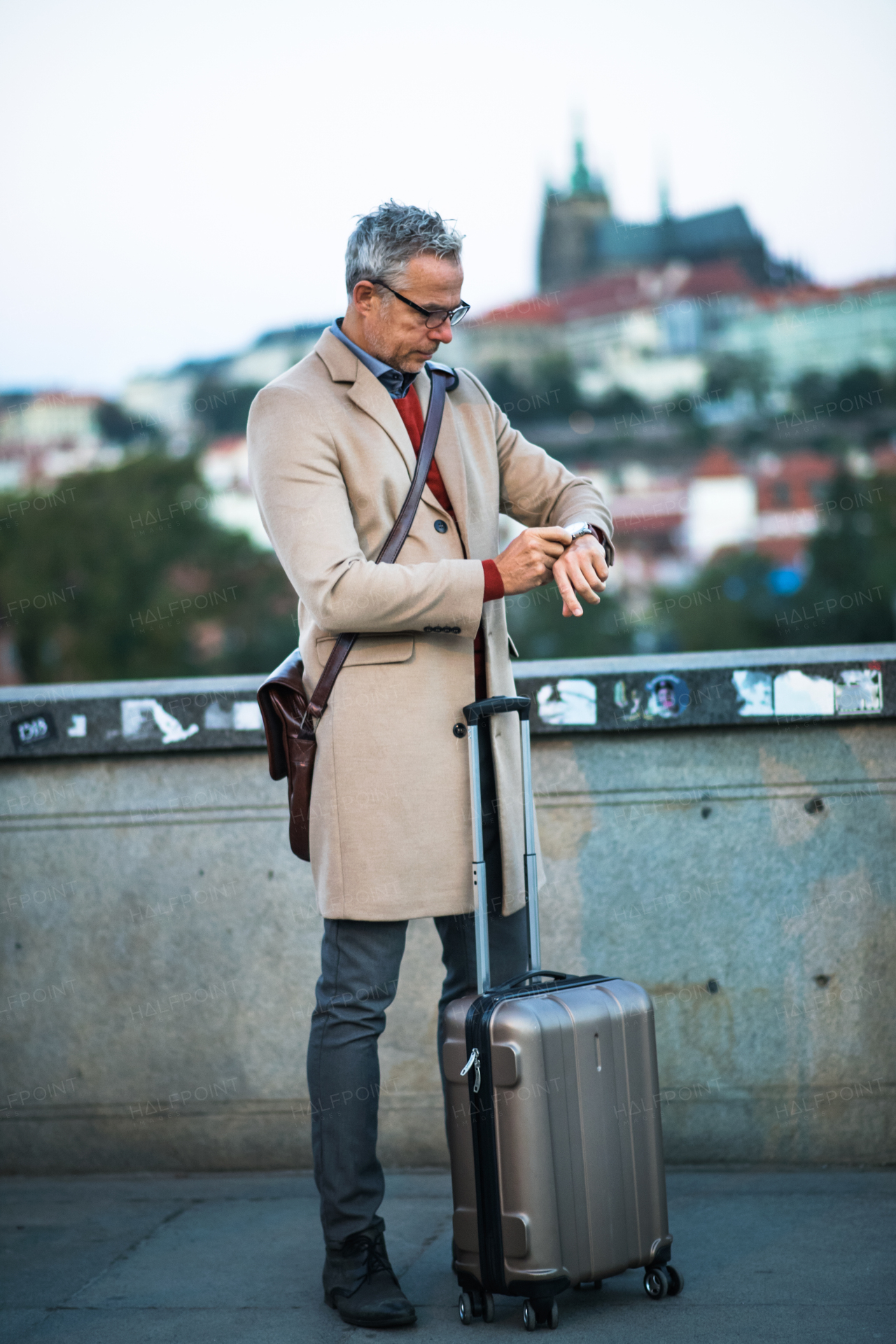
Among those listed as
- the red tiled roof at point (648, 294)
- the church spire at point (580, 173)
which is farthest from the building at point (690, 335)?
the church spire at point (580, 173)

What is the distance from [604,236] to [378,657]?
154 meters

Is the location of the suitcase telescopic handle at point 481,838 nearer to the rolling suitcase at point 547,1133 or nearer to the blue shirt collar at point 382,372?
the rolling suitcase at point 547,1133

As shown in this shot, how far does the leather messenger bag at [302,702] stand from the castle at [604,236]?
5718 inches

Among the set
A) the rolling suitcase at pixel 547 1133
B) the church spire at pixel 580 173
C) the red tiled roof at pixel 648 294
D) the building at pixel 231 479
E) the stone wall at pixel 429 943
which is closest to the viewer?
the rolling suitcase at pixel 547 1133

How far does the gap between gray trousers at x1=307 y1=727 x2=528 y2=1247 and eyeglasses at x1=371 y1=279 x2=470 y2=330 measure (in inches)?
31.3

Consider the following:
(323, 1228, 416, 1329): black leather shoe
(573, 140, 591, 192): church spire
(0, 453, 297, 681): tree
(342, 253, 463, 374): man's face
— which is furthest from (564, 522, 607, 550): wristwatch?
(573, 140, 591, 192): church spire

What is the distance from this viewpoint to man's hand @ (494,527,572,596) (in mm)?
2602

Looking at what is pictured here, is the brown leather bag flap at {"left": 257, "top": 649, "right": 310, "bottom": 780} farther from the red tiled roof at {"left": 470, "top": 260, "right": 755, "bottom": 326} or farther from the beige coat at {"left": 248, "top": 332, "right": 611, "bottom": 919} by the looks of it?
the red tiled roof at {"left": 470, "top": 260, "right": 755, "bottom": 326}

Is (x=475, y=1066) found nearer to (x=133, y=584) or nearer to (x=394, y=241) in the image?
(x=394, y=241)

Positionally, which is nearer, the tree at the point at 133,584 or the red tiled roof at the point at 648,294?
the tree at the point at 133,584

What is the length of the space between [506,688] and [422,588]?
399 mm

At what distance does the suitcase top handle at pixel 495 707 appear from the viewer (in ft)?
8.67

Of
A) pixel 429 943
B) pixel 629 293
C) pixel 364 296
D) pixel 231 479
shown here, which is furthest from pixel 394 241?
pixel 629 293

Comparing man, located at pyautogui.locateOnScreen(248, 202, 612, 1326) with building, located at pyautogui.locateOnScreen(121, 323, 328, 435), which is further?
building, located at pyautogui.locateOnScreen(121, 323, 328, 435)
